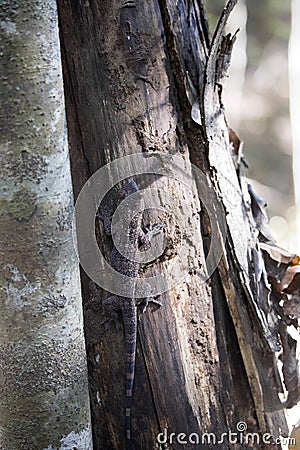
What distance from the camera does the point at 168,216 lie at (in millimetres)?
1849

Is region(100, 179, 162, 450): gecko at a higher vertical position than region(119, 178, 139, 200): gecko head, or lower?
lower

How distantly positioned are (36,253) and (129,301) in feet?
1.35

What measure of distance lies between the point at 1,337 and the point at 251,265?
88 cm

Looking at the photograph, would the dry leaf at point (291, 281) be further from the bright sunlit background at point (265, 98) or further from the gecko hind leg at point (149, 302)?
the bright sunlit background at point (265, 98)

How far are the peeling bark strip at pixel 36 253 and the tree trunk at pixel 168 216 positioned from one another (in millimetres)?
251

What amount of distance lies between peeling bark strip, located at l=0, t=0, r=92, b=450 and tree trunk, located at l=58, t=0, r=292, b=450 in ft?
0.82

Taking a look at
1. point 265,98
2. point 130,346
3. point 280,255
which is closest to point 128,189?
point 130,346

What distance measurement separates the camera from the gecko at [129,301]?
5.85ft

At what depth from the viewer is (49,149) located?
1.45m

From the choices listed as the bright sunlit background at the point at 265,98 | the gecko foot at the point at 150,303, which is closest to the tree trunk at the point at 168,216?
the gecko foot at the point at 150,303

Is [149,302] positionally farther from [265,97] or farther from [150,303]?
[265,97]

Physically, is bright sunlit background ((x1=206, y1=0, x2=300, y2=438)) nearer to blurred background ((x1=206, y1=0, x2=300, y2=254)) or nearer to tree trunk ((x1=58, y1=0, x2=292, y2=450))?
blurred background ((x1=206, y1=0, x2=300, y2=254))

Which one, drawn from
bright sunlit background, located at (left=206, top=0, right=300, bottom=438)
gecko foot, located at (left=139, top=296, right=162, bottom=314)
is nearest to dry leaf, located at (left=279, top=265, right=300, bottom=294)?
gecko foot, located at (left=139, top=296, right=162, bottom=314)

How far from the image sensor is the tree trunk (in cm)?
176
